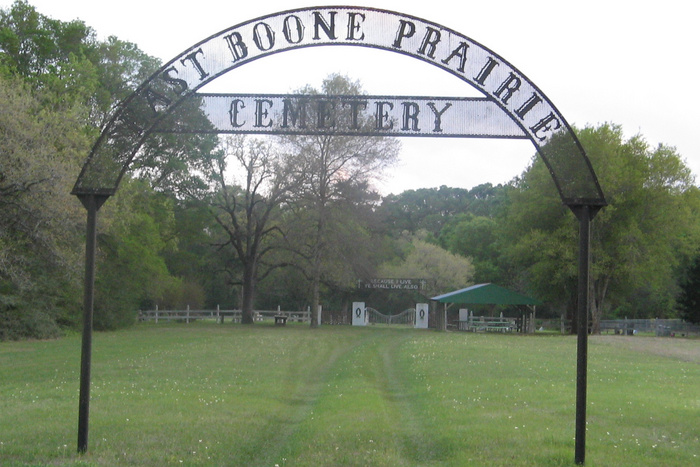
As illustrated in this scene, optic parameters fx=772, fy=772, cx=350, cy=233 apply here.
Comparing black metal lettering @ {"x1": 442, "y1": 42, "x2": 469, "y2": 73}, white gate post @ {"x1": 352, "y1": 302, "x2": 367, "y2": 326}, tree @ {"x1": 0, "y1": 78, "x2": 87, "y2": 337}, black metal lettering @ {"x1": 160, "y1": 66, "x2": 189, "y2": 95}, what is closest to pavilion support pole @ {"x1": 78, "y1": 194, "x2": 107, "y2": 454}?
black metal lettering @ {"x1": 160, "y1": 66, "x2": 189, "y2": 95}

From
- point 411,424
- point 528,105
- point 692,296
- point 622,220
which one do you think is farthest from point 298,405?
point 692,296

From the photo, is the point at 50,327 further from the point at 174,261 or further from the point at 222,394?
the point at 174,261

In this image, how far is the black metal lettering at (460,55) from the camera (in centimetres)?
884

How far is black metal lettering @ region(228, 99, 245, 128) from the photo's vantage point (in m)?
9.34

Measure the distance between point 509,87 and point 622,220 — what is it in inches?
1568

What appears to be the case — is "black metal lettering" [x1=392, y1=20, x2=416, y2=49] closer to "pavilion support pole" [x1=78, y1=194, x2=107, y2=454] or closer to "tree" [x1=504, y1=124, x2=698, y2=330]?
"pavilion support pole" [x1=78, y1=194, x2=107, y2=454]

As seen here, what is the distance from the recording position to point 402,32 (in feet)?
28.8

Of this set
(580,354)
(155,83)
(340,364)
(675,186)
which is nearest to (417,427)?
(580,354)

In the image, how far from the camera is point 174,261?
5581 cm

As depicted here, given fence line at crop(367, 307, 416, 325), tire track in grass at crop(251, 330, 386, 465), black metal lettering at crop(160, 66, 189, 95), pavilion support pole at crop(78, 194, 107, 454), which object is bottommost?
fence line at crop(367, 307, 416, 325)

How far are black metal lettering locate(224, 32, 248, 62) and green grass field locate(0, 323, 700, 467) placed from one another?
4.54 meters

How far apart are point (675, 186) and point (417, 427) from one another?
134ft

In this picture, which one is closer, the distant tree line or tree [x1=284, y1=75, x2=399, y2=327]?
the distant tree line

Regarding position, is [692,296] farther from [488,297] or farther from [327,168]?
[327,168]
